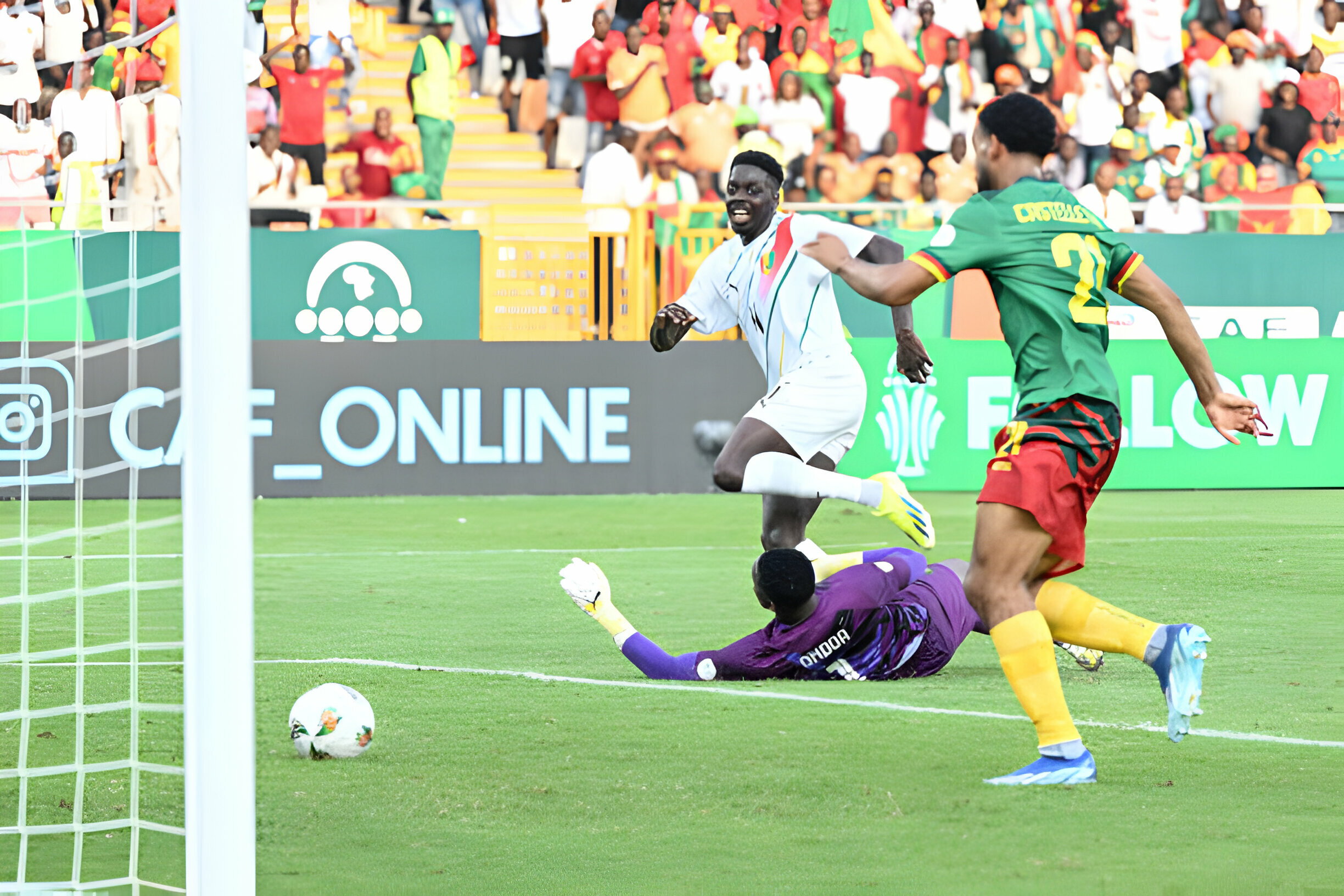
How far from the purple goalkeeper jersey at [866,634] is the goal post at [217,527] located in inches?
117

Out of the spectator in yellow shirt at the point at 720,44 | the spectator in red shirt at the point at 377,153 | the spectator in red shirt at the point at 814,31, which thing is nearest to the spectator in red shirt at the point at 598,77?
the spectator in yellow shirt at the point at 720,44

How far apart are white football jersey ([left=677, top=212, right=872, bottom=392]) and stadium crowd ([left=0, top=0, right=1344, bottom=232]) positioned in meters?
8.29

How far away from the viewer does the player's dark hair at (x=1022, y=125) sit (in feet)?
14.6

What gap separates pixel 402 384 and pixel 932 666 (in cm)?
726

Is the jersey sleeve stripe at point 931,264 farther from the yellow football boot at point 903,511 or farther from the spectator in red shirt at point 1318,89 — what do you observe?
the spectator in red shirt at point 1318,89

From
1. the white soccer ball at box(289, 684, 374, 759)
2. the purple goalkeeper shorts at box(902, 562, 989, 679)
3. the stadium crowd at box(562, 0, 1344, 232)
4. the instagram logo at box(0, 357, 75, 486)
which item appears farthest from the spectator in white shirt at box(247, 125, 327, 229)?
the white soccer ball at box(289, 684, 374, 759)

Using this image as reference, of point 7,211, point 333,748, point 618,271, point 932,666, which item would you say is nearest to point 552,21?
point 618,271

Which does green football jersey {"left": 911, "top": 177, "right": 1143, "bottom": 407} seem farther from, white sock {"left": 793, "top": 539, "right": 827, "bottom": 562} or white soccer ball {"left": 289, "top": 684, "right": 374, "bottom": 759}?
white soccer ball {"left": 289, "top": 684, "right": 374, "bottom": 759}

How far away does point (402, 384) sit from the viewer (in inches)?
497

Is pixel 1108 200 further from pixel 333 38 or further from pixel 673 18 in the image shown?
pixel 333 38

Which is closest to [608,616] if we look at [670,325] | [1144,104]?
[670,325]

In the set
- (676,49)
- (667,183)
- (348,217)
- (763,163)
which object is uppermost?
(676,49)

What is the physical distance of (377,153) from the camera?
15445 millimetres

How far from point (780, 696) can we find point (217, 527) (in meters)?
3.03
